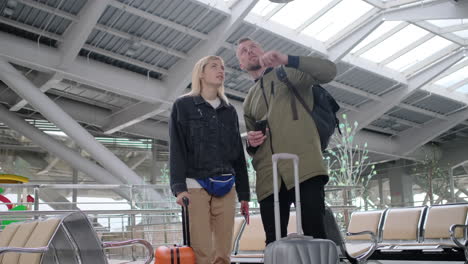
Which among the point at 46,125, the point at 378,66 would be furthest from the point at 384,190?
the point at 46,125

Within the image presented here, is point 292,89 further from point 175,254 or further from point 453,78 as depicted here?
point 453,78

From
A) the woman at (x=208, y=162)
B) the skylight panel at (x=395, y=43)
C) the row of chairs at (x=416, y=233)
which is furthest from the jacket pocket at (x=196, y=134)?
the skylight panel at (x=395, y=43)

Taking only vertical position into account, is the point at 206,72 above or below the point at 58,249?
above

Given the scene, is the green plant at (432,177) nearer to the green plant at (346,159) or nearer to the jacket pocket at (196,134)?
the green plant at (346,159)

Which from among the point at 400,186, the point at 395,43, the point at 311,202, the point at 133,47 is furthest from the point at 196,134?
the point at 400,186

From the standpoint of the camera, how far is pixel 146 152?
82.3 feet

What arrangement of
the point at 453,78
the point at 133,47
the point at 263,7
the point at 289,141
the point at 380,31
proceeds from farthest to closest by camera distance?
the point at 453,78 < the point at 380,31 < the point at 133,47 < the point at 263,7 < the point at 289,141

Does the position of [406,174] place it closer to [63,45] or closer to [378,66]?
[378,66]

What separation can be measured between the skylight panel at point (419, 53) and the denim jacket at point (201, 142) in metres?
16.1

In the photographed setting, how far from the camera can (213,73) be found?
2.80 meters

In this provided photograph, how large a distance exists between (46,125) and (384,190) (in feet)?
64.5

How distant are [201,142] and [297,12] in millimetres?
12899

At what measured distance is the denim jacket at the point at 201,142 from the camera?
2.61 metres

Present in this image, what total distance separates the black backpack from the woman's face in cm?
34
